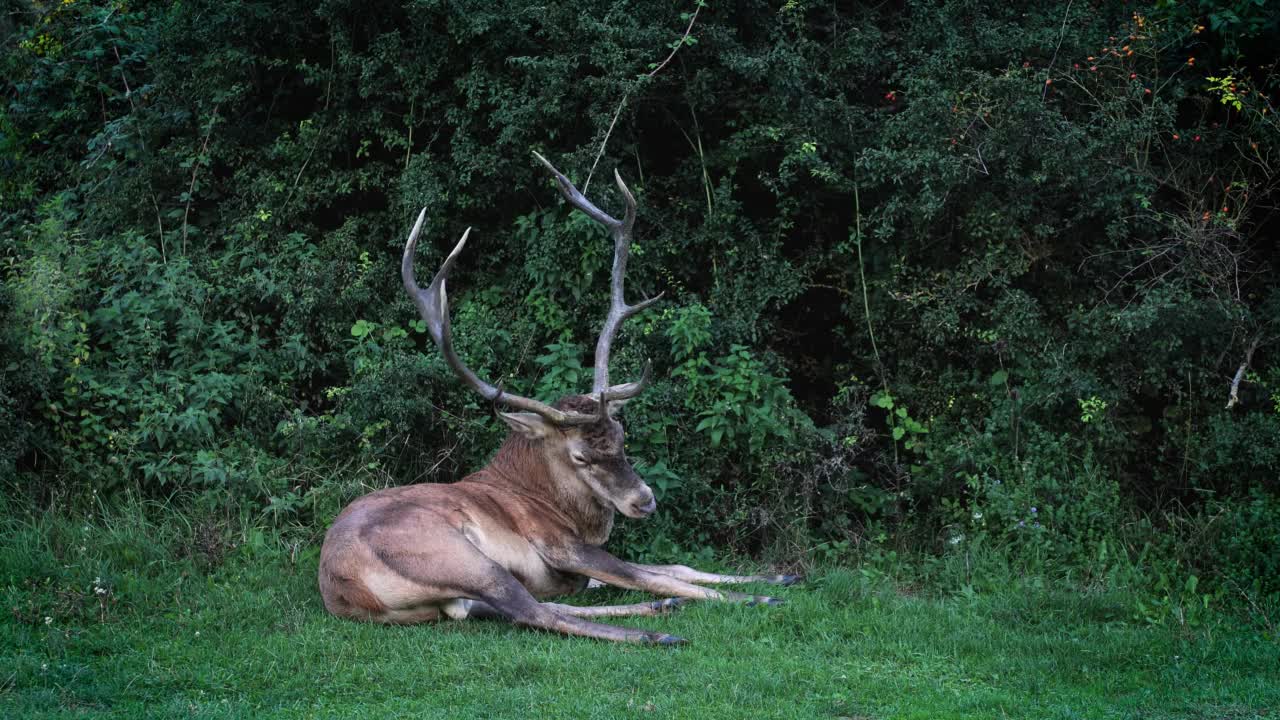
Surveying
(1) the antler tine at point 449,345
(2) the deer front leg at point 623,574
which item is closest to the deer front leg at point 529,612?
(2) the deer front leg at point 623,574

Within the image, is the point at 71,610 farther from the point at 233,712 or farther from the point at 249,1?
the point at 249,1

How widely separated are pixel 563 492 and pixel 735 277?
2590 mm

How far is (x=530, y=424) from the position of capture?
7008 mm

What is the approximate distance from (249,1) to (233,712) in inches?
263

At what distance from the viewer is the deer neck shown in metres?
7.04

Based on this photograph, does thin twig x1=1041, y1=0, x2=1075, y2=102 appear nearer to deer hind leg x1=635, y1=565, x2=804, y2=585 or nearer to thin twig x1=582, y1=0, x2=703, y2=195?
thin twig x1=582, y1=0, x2=703, y2=195

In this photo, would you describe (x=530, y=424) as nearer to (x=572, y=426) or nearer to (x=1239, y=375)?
(x=572, y=426)

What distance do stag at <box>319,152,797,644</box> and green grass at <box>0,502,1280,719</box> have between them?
16 cm

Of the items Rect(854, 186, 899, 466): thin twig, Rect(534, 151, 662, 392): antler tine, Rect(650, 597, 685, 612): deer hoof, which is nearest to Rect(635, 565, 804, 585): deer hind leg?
Rect(650, 597, 685, 612): deer hoof

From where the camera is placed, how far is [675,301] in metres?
9.13

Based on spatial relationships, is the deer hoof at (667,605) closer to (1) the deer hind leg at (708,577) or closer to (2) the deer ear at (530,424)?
(1) the deer hind leg at (708,577)

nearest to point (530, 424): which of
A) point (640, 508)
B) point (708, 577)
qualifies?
point (640, 508)

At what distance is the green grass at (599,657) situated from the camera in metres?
5.11

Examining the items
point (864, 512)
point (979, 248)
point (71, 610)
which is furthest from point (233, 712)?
point (979, 248)
